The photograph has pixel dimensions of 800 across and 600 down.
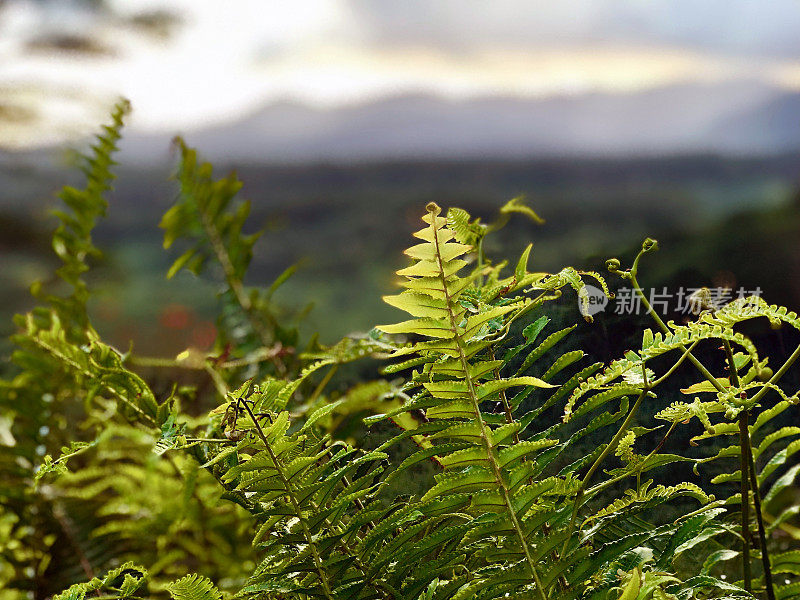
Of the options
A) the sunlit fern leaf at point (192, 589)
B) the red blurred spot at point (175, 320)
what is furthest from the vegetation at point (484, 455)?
the red blurred spot at point (175, 320)

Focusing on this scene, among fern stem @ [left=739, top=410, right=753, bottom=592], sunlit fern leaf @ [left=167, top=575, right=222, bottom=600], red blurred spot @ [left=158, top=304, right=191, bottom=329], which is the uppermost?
fern stem @ [left=739, top=410, right=753, bottom=592]

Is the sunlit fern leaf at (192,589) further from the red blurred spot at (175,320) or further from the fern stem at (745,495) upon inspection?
the red blurred spot at (175,320)

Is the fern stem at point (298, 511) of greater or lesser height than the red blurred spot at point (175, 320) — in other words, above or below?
above

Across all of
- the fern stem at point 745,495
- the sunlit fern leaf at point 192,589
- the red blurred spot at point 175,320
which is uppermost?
the fern stem at point 745,495

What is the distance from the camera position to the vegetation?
0.75 ft

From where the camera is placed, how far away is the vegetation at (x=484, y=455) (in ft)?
0.75

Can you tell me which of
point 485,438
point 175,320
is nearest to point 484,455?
point 485,438

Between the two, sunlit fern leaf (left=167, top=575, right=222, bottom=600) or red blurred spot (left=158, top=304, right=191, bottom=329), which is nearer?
sunlit fern leaf (left=167, top=575, right=222, bottom=600)

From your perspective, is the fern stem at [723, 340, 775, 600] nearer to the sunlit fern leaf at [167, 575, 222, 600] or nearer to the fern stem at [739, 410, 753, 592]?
the fern stem at [739, 410, 753, 592]

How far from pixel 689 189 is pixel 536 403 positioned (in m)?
2.49

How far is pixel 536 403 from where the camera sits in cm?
32

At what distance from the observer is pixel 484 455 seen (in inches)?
9.0

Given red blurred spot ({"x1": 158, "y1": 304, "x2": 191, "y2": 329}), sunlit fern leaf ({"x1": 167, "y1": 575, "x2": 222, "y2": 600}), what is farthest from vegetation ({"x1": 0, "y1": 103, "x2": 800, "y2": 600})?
red blurred spot ({"x1": 158, "y1": 304, "x2": 191, "y2": 329})

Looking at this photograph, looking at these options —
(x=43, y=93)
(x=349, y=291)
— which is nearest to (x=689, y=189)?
(x=349, y=291)
